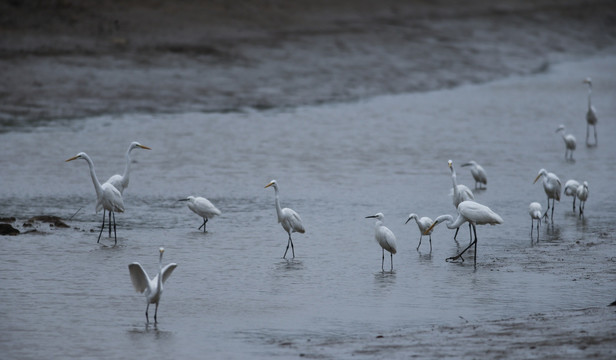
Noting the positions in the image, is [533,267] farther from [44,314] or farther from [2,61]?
[2,61]

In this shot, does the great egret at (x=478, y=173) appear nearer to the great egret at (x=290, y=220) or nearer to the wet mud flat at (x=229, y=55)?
the great egret at (x=290, y=220)

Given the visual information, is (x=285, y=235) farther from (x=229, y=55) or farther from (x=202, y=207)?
(x=229, y=55)

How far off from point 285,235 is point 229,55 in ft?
49.9

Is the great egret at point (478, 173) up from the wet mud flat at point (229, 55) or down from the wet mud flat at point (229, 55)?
down

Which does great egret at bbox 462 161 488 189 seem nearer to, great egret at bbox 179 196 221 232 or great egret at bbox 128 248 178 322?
great egret at bbox 179 196 221 232

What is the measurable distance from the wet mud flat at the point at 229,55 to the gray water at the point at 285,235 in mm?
1245

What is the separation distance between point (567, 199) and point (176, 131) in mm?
10183

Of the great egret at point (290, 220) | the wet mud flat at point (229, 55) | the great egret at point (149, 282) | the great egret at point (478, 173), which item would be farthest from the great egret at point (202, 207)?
the wet mud flat at point (229, 55)

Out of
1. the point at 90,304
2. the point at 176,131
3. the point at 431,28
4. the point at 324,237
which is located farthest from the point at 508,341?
the point at 431,28

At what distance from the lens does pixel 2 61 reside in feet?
84.1

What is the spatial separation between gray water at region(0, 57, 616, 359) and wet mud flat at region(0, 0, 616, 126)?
4.08 feet

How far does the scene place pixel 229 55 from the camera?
2909 centimetres

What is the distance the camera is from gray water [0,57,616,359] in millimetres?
10156

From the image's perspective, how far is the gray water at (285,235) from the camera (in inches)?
400
